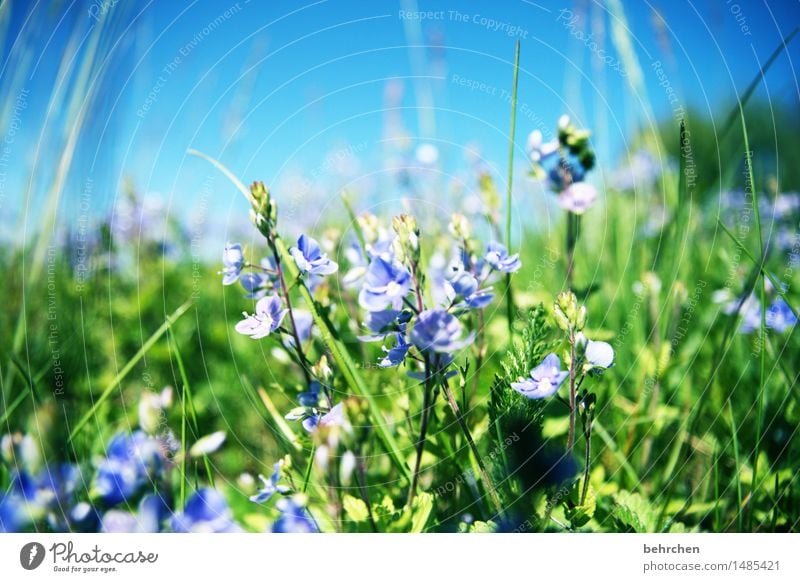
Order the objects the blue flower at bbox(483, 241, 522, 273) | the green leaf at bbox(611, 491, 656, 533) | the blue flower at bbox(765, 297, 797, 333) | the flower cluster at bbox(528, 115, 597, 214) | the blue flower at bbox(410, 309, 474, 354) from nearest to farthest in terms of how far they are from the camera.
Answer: the blue flower at bbox(410, 309, 474, 354), the blue flower at bbox(483, 241, 522, 273), the green leaf at bbox(611, 491, 656, 533), the flower cluster at bbox(528, 115, 597, 214), the blue flower at bbox(765, 297, 797, 333)

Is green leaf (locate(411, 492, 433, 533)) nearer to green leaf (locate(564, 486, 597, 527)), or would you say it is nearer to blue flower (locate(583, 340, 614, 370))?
green leaf (locate(564, 486, 597, 527))

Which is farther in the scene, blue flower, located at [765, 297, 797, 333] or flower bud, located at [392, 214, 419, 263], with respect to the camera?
blue flower, located at [765, 297, 797, 333]

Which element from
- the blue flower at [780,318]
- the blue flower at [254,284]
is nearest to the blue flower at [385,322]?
the blue flower at [254,284]

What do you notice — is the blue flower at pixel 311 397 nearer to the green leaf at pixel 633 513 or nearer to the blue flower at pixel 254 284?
the blue flower at pixel 254 284

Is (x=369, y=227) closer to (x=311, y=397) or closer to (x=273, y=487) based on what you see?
(x=311, y=397)

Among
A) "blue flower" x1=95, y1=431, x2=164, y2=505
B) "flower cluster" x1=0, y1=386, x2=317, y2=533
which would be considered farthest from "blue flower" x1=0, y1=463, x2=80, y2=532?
"blue flower" x1=95, y1=431, x2=164, y2=505

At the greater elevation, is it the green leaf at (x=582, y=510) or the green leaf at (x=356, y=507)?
the green leaf at (x=356, y=507)
